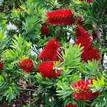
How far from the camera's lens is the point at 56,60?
1.81m

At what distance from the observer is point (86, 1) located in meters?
2.23

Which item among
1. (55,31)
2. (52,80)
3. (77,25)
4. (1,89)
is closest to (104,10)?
(77,25)

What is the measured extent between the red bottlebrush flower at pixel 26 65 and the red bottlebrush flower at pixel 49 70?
0.09 meters

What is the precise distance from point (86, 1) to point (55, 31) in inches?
9.0

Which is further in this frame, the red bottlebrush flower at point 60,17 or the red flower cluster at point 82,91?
the red bottlebrush flower at point 60,17

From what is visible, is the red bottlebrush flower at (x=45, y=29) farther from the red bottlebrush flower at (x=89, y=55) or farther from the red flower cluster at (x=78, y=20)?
the red bottlebrush flower at (x=89, y=55)

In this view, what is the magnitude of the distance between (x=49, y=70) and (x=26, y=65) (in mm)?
142

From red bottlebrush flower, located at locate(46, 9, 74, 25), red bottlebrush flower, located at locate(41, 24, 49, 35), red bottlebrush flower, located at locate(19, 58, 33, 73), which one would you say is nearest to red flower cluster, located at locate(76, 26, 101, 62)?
red bottlebrush flower, located at locate(46, 9, 74, 25)

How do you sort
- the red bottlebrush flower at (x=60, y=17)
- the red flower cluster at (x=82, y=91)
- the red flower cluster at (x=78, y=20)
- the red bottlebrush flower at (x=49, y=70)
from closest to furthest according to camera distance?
1. the red flower cluster at (x=82, y=91)
2. the red bottlebrush flower at (x=49, y=70)
3. the red bottlebrush flower at (x=60, y=17)
4. the red flower cluster at (x=78, y=20)

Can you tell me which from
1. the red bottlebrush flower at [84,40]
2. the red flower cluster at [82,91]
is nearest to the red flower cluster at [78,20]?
the red bottlebrush flower at [84,40]

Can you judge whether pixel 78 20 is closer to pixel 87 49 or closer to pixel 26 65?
pixel 87 49

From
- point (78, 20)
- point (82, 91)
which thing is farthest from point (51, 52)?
point (78, 20)

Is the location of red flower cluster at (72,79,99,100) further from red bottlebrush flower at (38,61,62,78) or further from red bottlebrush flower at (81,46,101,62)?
red bottlebrush flower at (81,46,101,62)

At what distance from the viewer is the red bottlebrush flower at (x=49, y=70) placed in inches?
68.1
